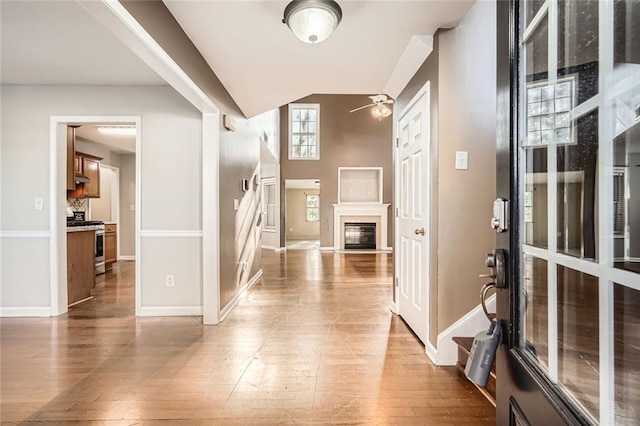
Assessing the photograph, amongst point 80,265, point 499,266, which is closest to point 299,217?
point 80,265

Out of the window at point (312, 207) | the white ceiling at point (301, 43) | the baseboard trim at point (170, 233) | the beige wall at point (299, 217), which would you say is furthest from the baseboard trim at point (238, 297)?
the window at point (312, 207)

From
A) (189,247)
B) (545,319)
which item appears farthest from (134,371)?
(545,319)

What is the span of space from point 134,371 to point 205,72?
232 centimetres

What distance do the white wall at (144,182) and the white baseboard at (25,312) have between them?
0.03m

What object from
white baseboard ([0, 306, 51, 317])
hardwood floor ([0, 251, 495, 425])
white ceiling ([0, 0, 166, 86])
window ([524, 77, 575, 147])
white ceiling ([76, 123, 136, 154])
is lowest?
hardwood floor ([0, 251, 495, 425])

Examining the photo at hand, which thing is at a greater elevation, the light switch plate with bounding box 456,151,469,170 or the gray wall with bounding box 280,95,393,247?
the gray wall with bounding box 280,95,393,247

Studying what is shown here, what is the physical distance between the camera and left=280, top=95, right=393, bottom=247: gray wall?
890cm

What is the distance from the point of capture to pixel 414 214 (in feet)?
8.46

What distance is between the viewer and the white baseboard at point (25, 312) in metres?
3.08

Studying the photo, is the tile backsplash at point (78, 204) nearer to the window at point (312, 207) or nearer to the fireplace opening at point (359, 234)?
the fireplace opening at point (359, 234)

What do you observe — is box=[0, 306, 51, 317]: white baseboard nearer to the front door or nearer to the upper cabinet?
the upper cabinet

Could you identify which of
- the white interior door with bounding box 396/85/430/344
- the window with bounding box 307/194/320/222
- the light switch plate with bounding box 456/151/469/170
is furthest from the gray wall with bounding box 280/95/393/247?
the light switch plate with bounding box 456/151/469/170

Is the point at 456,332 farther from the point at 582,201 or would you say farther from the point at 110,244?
the point at 110,244

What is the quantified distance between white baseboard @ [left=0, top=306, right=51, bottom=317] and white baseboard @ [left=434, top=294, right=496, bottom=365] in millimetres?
3664
